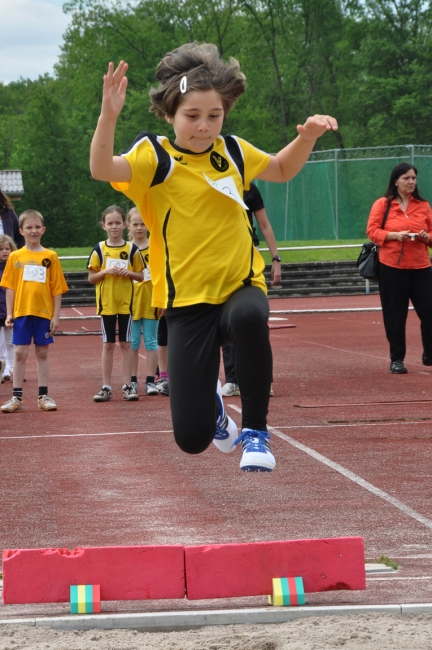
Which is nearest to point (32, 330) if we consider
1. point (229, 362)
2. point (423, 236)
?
point (229, 362)

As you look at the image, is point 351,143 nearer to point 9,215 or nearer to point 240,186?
point 9,215

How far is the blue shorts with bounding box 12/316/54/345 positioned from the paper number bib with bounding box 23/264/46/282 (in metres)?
0.37

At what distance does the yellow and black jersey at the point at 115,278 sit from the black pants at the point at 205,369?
554 centimetres

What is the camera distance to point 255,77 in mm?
60000

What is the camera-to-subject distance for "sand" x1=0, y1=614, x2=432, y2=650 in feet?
13.2

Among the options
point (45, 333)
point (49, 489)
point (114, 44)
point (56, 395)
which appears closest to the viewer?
point (49, 489)

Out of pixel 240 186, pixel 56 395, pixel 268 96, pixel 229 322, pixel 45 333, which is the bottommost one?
pixel 56 395

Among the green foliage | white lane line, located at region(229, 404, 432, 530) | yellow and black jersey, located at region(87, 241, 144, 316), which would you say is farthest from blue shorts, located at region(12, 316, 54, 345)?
the green foliage

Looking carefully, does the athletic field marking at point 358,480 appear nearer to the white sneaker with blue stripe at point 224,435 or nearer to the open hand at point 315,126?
→ the white sneaker with blue stripe at point 224,435

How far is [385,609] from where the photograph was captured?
14.3 ft

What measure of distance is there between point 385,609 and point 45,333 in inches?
239

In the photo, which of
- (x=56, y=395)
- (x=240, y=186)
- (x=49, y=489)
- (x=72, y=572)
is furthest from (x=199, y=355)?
(x=56, y=395)

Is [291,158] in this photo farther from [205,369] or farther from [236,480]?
[236,480]

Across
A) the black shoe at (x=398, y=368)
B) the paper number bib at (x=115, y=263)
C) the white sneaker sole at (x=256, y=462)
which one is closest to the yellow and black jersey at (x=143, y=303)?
the paper number bib at (x=115, y=263)
